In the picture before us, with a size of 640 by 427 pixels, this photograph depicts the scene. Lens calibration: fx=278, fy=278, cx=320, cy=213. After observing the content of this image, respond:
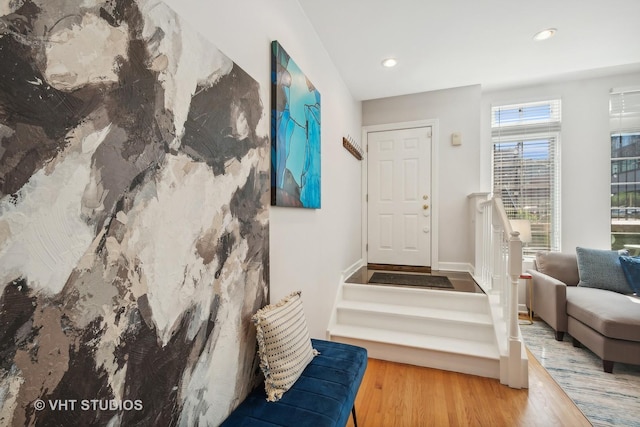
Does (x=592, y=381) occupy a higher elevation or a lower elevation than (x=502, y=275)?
lower

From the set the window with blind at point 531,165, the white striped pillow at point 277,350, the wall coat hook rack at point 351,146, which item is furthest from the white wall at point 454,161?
the white striped pillow at point 277,350

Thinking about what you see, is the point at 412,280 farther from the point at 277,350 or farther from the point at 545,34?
the point at 545,34

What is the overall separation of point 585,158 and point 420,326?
2974 millimetres

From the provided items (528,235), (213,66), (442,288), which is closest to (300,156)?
(213,66)

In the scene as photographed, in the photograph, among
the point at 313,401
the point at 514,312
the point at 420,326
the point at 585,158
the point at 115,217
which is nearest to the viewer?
the point at 115,217

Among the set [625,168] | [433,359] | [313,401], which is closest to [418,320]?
[433,359]

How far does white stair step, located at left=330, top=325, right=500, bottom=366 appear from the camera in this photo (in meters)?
2.18

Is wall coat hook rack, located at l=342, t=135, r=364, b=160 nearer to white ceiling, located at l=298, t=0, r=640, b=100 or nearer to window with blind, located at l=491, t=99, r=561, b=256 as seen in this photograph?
white ceiling, located at l=298, t=0, r=640, b=100

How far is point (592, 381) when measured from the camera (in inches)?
80.0

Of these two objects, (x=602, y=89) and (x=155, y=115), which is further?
(x=602, y=89)

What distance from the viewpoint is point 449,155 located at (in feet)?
11.8

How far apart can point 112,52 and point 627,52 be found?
13.4 feet

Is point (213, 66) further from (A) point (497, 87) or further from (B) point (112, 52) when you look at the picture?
(A) point (497, 87)

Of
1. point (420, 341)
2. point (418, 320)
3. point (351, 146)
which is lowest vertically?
point (420, 341)
